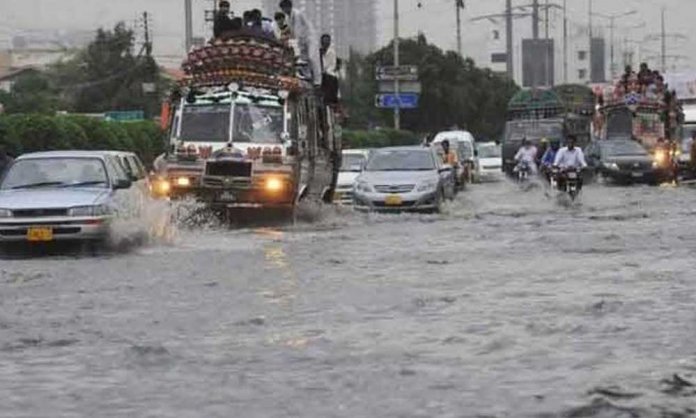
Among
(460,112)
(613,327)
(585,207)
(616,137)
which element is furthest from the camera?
(460,112)

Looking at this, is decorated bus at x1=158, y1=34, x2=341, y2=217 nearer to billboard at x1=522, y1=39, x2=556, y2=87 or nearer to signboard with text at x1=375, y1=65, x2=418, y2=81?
signboard with text at x1=375, y1=65, x2=418, y2=81

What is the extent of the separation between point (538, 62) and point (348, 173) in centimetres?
8855

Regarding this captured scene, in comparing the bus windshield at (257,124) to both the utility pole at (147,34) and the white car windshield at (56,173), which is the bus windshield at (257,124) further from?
the utility pole at (147,34)

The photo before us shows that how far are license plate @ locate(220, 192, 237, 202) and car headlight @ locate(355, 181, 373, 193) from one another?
4797mm

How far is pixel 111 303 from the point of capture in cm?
1277

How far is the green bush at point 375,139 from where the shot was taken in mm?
55391

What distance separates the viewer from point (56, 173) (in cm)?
1858

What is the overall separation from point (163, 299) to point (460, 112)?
6962 cm

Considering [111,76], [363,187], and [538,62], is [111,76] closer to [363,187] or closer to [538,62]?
[538,62]

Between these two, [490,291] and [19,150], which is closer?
[490,291]

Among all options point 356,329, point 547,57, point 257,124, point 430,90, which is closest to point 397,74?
point 430,90

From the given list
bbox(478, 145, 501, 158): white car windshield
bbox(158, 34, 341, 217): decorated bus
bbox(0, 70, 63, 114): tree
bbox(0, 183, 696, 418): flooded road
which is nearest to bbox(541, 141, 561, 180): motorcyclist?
bbox(158, 34, 341, 217): decorated bus

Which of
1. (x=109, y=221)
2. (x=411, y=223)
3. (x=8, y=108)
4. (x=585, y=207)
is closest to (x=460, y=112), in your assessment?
(x=8, y=108)

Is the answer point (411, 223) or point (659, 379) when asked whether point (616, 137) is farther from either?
point (659, 379)
